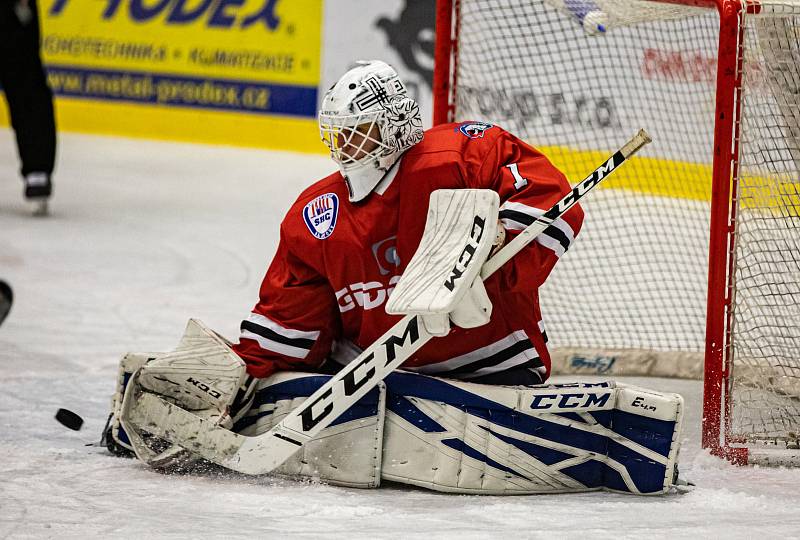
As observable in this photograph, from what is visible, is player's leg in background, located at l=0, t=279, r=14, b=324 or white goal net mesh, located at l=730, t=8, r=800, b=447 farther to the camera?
player's leg in background, located at l=0, t=279, r=14, b=324

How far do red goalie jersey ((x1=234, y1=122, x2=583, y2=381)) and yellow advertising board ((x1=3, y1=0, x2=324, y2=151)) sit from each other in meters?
5.05

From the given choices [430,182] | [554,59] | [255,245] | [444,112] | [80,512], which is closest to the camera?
[80,512]

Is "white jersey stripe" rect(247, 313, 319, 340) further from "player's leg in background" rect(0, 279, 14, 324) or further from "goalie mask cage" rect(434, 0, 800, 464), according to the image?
"player's leg in background" rect(0, 279, 14, 324)

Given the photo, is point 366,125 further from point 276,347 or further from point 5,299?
point 5,299

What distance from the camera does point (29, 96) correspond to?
5.84 meters

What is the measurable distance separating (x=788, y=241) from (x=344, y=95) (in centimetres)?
106

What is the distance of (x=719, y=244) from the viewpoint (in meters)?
2.71

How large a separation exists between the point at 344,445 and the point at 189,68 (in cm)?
589

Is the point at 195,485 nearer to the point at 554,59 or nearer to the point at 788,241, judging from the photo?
the point at 788,241

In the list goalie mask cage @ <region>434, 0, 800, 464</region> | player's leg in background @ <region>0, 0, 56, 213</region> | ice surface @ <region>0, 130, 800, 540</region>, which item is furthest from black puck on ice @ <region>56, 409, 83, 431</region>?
player's leg in background @ <region>0, 0, 56, 213</region>

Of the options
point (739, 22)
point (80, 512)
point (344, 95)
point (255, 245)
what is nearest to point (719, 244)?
point (739, 22)

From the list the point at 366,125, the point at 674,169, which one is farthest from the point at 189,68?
the point at 366,125

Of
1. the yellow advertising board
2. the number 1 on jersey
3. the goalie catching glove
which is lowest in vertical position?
the goalie catching glove

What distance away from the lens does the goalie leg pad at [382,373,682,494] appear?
8.18 feet
